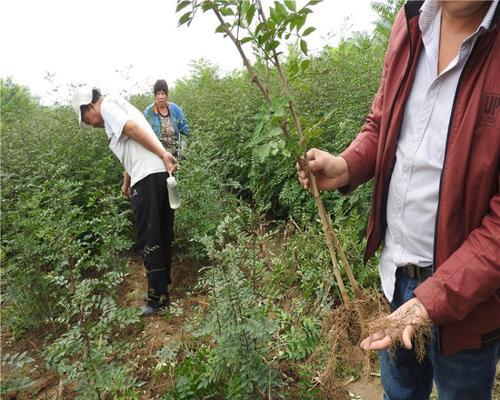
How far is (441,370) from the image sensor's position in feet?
4.41

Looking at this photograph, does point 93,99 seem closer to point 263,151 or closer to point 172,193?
point 172,193

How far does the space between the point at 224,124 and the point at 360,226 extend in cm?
267

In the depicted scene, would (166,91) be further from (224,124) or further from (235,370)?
→ (235,370)

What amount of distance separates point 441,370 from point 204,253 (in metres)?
2.73

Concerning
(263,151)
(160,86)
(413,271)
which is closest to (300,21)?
(263,151)

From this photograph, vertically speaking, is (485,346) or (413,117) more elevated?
(413,117)

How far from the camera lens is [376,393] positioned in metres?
2.39

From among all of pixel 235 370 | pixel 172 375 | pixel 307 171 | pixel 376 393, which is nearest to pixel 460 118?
pixel 307 171

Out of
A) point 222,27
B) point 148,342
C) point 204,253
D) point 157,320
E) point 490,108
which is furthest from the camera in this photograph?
point 204,253

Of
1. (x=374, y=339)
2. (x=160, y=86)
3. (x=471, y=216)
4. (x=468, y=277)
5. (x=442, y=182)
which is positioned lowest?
(x=374, y=339)

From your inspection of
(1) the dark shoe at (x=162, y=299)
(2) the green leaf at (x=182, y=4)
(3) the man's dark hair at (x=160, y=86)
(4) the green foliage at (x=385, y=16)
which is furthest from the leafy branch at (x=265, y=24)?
(4) the green foliage at (x=385, y=16)

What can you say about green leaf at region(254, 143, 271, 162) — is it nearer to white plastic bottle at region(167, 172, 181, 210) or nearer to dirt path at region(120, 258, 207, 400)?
dirt path at region(120, 258, 207, 400)

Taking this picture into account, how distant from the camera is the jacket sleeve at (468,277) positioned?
1033 millimetres

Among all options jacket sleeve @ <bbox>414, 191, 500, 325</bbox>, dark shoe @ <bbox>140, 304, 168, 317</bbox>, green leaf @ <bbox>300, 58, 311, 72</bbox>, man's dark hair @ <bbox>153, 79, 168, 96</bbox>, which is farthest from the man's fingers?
man's dark hair @ <bbox>153, 79, 168, 96</bbox>
